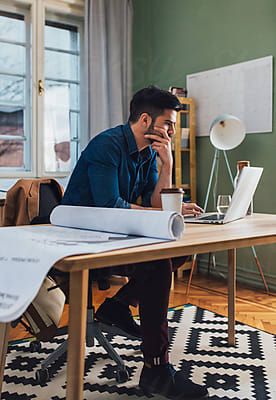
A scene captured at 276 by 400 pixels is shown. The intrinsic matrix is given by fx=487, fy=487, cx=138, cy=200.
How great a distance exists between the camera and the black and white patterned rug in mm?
1657

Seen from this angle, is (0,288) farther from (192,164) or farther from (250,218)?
(192,164)

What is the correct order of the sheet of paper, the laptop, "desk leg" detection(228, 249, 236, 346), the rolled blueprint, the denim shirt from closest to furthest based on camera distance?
the sheet of paper
the rolled blueprint
the laptop
the denim shirt
"desk leg" detection(228, 249, 236, 346)

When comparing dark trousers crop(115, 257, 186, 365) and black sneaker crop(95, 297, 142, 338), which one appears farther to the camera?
black sneaker crop(95, 297, 142, 338)

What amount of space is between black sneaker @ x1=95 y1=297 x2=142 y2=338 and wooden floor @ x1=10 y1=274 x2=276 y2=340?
55 cm

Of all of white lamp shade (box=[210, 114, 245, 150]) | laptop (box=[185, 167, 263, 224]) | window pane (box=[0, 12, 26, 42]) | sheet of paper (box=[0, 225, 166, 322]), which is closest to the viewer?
sheet of paper (box=[0, 225, 166, 322])

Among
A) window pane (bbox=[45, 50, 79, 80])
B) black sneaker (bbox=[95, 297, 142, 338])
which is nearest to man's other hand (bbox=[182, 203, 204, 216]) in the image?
black sneaker (bbox=[95, 297, 142, 338])

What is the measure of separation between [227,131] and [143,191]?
1265mm

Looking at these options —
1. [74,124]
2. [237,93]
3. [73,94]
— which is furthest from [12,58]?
[237,93]

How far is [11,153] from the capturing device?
3.65 m

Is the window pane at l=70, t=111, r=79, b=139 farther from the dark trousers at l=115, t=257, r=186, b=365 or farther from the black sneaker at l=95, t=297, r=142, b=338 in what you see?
the dark trousers at l=115, t=257, r=186, b=365

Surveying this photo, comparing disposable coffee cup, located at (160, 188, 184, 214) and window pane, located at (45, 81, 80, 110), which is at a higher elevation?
window pane, located at (45, 81, 80, 110)

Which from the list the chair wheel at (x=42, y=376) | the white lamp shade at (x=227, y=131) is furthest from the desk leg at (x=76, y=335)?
the white lamp shade at (x=227, y=131)

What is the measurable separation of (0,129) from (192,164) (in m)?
1.45

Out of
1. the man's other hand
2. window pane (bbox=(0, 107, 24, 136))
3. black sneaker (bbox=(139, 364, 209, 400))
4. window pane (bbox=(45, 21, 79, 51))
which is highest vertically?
window pane (bbox=(45, 21, 79, 51))
